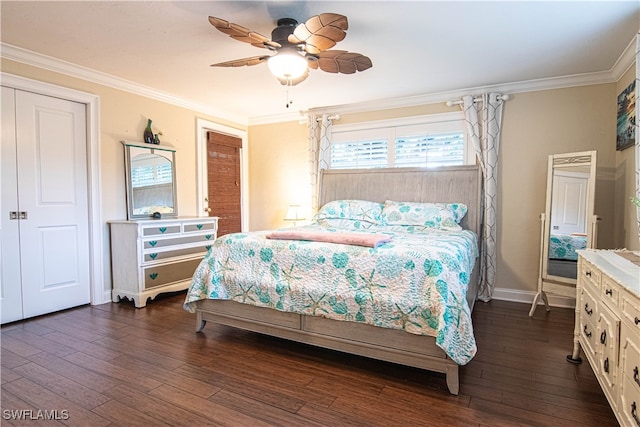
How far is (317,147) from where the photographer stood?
4.82 m

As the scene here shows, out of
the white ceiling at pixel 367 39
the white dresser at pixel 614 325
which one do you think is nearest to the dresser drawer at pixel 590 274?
the white dresser at pixel 614 325

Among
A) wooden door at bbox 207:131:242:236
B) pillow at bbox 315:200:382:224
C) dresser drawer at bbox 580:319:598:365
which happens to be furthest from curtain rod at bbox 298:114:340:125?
dresser drawer at bbox 580:319:598:365

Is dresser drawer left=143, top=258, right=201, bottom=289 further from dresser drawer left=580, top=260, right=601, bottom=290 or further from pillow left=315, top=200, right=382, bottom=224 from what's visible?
dresser drawer left=580, top=260, right=601, bottom=290

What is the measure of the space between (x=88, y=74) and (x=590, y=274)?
4.53 meters

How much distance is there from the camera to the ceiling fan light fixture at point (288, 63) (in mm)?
2324

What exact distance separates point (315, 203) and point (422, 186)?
1477 mm

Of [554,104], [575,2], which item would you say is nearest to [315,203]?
[554,104]

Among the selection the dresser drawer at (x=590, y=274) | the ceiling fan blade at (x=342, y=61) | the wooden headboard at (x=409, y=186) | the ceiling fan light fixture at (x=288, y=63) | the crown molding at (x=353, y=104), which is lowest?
the dresser drawer at (x=590, y=274)

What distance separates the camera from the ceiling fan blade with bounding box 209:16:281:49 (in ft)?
6.52

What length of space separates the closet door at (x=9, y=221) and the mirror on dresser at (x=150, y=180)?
0.97 meters

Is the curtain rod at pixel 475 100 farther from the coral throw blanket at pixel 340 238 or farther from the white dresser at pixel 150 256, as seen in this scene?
the white dresser at pixel 150 256

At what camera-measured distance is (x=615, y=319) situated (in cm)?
156

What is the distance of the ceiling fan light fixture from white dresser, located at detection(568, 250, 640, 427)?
214 centimetres

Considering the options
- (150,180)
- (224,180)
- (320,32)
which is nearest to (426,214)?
(320,32)
